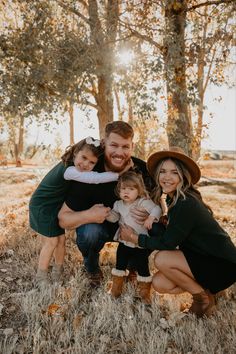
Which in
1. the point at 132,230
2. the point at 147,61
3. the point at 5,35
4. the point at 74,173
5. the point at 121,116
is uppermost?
the point at 5,35

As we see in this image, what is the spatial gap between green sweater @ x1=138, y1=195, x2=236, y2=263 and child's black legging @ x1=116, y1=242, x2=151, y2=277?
1.27ft

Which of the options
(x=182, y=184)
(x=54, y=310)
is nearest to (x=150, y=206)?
(x=182, y=184)

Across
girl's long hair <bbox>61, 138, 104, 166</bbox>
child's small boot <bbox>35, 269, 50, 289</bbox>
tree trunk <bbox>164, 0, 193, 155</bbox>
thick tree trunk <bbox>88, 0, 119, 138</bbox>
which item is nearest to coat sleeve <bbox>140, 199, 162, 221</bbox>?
girl's long hair <bbox>61, 138, 104, 166</bbox>

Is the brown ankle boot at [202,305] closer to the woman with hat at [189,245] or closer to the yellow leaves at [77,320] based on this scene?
the woman with hat at [189,245]

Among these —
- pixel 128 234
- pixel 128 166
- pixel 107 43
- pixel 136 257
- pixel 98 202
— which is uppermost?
pixel 107 43

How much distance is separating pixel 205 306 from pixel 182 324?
1.04 ft

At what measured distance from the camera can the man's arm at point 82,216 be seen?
4.47 m

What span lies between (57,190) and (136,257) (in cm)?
114

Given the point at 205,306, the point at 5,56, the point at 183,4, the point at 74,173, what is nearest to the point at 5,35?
the point at 5,56

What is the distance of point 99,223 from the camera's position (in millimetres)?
4559

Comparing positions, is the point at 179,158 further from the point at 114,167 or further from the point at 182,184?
the point at 114,167

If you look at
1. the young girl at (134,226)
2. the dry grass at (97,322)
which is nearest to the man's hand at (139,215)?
the young girl at (134,226)

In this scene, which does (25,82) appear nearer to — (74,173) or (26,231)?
(26,231)

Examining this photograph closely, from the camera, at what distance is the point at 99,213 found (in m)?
4.46
